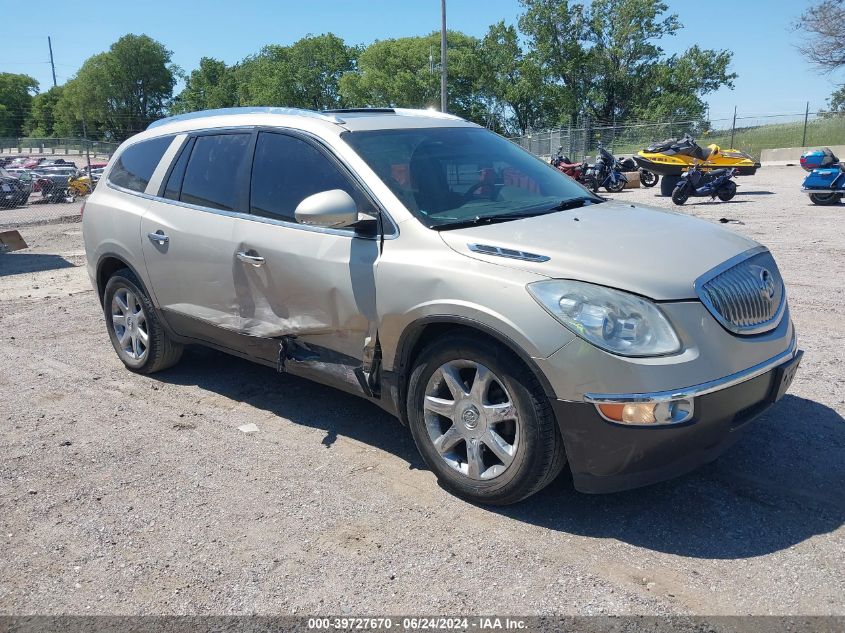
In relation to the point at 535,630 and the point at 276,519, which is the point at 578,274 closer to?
the point at 535,630

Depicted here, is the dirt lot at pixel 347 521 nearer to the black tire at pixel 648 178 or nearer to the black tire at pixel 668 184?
the black tire at pixel 668 184

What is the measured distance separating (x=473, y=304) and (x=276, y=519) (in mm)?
1397

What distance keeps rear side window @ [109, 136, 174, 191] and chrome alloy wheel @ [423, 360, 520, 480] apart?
2957mm

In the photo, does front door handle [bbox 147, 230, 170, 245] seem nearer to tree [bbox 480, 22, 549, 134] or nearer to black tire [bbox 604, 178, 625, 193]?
black tire [bbox 604, 178, 625, 193]

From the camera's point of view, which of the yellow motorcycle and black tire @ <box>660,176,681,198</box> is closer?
black tire @ <box>660,176,681,198</box>

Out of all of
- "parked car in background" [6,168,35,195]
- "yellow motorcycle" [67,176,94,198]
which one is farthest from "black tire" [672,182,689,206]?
"parked car in background" [6,168,35,195]

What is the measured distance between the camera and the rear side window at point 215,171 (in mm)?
4547

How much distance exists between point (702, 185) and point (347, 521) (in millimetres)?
15002

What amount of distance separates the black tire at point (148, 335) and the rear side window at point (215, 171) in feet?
2.94

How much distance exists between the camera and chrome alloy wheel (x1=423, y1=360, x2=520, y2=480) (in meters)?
3.31

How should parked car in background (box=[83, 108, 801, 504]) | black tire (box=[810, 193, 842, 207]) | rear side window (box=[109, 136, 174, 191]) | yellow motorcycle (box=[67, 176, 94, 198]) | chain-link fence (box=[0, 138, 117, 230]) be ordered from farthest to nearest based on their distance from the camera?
yellow motorcycle (box=[67, 176, 94, 198]) < chain-link fence (box=[0, 138, 117, 230]) < black tire (box=[810, 193, 842, 207]) < rear side window (box=[109, 136, 174, 191]) < parked car in background (box=[83, 108, 801, 504])

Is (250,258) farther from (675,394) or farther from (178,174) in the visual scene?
(675,394)

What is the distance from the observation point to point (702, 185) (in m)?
16.3

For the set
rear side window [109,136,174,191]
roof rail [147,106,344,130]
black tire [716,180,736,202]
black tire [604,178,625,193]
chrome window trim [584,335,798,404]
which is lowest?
black tire [604,178,625,193]
